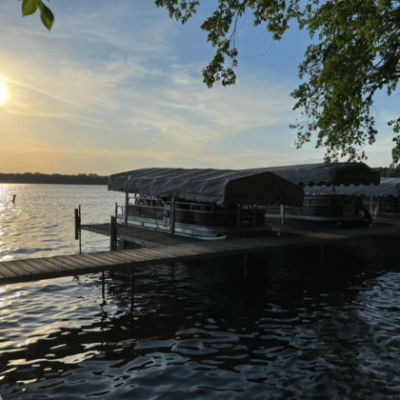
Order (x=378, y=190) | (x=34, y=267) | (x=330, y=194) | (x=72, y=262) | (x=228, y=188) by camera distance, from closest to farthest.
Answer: (x=34, y=267), (x=72, y=262), (x=228, y=188), (x=330, y=194), (x=378, y=190)

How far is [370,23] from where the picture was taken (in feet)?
48.9

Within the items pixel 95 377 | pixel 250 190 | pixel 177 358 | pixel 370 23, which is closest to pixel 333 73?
pixel 370 23

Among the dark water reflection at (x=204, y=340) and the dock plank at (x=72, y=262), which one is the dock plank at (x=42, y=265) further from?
the dark water reflection at (x=204, y=340)

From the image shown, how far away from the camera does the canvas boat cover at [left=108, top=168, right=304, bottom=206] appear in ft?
51.0

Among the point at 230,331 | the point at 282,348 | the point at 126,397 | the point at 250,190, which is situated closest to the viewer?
the point at 126,397

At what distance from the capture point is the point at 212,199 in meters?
15.7

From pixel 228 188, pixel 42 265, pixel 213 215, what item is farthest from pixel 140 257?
pixel 213 215

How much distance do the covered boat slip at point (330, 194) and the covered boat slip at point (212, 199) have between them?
322 centimetres

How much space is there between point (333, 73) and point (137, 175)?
12.1m

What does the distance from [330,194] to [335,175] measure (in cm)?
345

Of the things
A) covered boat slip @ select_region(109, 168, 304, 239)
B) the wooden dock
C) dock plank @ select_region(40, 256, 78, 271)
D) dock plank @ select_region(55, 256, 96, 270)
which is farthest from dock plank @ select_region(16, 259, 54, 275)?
covered boat slip @ select_region(109, 168, 304, 239)

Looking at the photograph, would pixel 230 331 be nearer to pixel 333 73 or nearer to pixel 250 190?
pixel 250 190

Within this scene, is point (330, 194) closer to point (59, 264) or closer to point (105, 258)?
point (105, 258)

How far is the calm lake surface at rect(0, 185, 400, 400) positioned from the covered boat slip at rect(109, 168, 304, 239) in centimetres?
231
